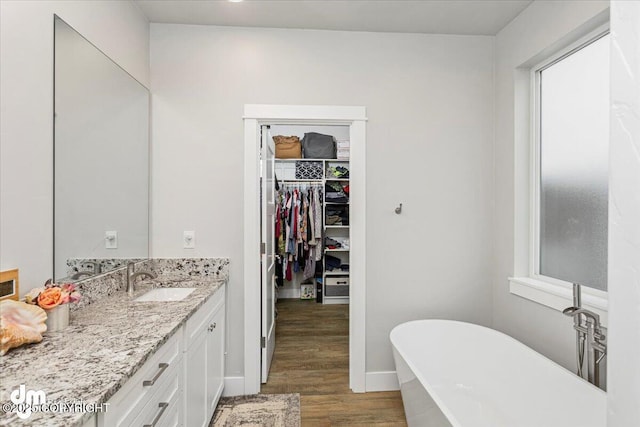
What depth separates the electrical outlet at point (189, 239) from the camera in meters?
2.42

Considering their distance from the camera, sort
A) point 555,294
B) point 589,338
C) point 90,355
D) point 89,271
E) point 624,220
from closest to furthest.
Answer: point 624,220
point 90,355
point 589,338
point 89,271
point 555,294

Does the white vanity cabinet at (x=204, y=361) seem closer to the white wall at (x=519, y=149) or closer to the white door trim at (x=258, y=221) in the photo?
the white door trim at (x=258, y=221)

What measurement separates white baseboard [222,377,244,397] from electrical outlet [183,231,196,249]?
1.02 m

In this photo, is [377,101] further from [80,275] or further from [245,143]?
[80,275]

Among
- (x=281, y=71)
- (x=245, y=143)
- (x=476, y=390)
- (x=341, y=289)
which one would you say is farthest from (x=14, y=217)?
(x=341, y=289)

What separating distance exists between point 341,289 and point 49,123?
12.6ft

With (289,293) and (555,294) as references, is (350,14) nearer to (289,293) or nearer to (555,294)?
(555,294)

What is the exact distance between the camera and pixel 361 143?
249cm

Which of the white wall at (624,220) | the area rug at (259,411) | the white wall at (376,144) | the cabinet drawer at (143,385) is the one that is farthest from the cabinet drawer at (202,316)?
the white wall at (624,220)

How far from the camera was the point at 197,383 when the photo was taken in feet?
5.79

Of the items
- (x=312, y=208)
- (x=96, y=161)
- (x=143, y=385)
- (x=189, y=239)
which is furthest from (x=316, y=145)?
(x=143, y=385)

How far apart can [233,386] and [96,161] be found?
1.78 m

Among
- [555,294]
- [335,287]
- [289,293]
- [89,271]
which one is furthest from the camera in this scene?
[289,293]

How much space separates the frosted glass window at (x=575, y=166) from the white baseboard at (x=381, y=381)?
1338 mm
